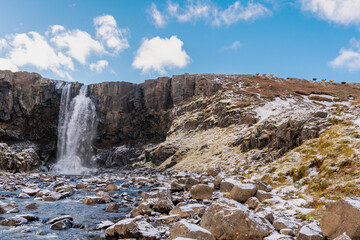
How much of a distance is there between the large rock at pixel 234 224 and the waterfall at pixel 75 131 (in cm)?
6432

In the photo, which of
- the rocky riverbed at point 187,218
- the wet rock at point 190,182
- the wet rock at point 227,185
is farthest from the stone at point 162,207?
the wet rock at point 190,182

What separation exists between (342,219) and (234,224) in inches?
141

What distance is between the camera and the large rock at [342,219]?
798cm

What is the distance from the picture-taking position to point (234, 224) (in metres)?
9.03

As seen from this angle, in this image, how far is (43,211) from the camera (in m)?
14.1

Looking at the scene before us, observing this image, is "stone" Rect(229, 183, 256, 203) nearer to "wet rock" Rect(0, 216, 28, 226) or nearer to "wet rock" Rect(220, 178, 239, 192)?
"wet rock" Rect(220, 178, 239, 192)

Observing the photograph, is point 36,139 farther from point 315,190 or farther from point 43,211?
point 315,190

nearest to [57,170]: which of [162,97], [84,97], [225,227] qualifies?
[84,97]

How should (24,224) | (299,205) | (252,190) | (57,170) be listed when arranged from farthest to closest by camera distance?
(57,170)
(252,190)
(299,205)
(24,224)

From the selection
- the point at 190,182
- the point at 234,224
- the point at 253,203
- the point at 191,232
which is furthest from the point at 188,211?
the point at 190,182

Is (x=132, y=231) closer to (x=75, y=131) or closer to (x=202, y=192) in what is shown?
(x=202, y=192)

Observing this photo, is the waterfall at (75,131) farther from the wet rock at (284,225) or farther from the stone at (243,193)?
the wet rock at (284,225)

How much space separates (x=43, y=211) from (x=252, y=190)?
1242 centimetres

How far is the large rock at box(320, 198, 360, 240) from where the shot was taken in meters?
7.98
